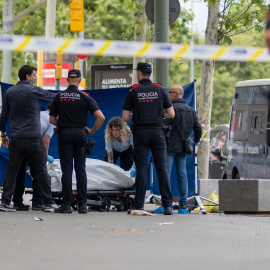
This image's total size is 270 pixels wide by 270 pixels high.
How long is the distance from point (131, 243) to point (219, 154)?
48.0ft

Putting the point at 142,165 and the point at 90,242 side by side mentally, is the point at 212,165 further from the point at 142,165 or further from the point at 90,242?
the point at 90,242

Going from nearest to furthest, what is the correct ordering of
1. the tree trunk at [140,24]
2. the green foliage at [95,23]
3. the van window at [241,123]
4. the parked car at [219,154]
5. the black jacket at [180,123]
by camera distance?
1. the black jacket at [180,123]
2. the van window at [241,123]
3. the parked car at [219,154]
4. the tree trunk at [140,24]
5. the green foliage at [95,23]

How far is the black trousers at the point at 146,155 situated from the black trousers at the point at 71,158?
2.30 feet

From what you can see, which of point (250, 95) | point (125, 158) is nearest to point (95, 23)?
point (250, 95)

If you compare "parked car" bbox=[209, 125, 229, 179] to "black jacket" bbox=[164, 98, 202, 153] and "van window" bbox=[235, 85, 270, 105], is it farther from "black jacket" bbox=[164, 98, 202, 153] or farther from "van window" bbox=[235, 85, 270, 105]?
"black jacket" bbox=[164, 98, 202, 153]

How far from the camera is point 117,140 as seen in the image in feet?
46.0

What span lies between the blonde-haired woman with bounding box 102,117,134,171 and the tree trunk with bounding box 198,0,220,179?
11.4 ft

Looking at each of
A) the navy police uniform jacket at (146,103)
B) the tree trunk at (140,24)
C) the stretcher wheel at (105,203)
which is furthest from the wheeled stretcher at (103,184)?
the tree trunk at (140,24)

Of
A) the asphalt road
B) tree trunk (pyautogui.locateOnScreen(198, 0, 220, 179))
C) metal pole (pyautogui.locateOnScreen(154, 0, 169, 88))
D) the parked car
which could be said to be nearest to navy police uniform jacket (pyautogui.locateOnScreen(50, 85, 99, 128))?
the asphalt road

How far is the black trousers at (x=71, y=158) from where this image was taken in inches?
486

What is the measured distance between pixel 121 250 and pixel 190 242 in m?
1.01

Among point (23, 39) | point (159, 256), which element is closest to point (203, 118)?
point (23, 39)

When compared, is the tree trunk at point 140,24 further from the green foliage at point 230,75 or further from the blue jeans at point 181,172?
the green foliage at point 230,75

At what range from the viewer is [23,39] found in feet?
29.3
